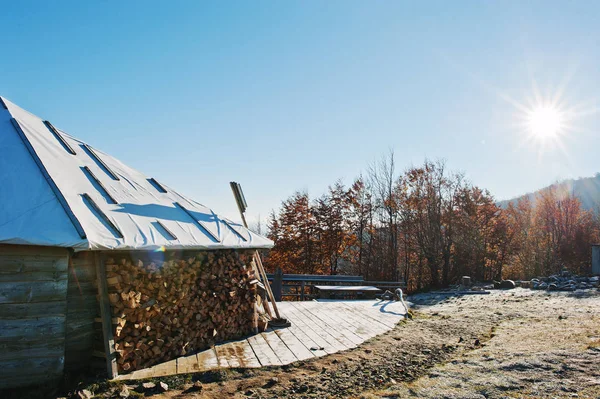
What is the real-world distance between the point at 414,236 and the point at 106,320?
60.9ft

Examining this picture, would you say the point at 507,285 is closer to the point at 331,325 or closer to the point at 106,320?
the point at 331,325

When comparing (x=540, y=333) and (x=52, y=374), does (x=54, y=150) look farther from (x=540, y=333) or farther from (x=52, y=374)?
(x=540, y=333)

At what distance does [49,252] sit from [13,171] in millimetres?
1354

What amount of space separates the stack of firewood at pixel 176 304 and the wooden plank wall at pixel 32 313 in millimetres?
514

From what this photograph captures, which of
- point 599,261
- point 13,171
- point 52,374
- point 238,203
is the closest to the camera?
point 52,374

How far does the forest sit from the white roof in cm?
1528

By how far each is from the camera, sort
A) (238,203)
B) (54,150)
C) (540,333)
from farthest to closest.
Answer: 1. (238,203)
2. (540,333)
3. (54,150)

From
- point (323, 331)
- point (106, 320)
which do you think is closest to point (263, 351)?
point (323, 331)

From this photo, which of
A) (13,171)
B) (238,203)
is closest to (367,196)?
(238,203)

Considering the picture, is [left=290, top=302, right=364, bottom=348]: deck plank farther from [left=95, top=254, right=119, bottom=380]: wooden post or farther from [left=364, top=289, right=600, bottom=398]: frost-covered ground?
[left=95, top=254, right=119, bottom=380]: wooden post

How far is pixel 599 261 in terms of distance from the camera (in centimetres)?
1622

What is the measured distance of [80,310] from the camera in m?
3.99

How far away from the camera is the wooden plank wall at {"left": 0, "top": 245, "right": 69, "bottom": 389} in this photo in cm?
351

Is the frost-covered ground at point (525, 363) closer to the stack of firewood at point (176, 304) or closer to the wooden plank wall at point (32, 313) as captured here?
the stack of firewood at point (176, 304)
